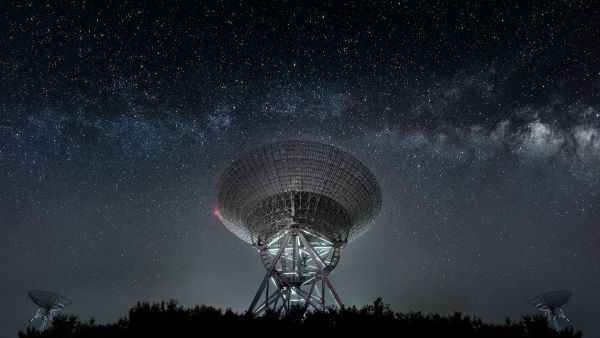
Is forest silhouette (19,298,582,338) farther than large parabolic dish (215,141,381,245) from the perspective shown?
No

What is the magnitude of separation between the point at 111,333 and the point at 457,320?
61.2ft

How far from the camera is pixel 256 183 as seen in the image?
3534cm

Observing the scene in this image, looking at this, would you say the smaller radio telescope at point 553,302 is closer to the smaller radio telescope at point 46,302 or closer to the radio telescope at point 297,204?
the radio telescope at point 297,204

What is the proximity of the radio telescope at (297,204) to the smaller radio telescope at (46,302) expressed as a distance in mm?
29290

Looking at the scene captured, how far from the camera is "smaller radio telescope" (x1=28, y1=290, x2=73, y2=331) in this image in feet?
168

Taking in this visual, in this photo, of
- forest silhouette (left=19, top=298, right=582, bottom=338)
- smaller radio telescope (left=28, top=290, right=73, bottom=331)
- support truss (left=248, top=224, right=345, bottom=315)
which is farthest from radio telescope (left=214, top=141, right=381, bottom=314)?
smaller radio telescope (left=28, top=290, right=73, bottom=331)

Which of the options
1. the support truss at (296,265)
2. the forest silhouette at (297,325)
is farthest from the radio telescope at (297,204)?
the forest silhouette at (297,325)

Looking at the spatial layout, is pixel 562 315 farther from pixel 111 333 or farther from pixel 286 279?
pixel 111 333

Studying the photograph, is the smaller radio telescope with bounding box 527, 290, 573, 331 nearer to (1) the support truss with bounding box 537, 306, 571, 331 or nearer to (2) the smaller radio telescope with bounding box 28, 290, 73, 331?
(1) the support truss with bounding box 537, 306, 571, 331

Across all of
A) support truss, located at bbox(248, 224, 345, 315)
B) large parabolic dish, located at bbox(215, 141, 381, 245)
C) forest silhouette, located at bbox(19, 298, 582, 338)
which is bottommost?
forest silhouette, located at bbox(19, 298, 582, 338)

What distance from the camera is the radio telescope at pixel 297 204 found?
3459cm

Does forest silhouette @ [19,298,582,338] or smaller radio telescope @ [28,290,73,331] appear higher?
smaller radio telescope @ [28,290,73,331]

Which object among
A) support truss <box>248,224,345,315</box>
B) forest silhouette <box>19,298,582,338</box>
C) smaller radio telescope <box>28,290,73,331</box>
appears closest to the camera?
forest silhouette <box>19,298,582,338</box>

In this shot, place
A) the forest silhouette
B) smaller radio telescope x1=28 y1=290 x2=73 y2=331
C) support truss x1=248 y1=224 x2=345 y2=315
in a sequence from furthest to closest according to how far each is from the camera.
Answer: smaller radio telescope x1=28 y1=290 x2=73 y2=331 < support truss x1=248 y1=224 x2=345 y2=315 < the forest silhouette
